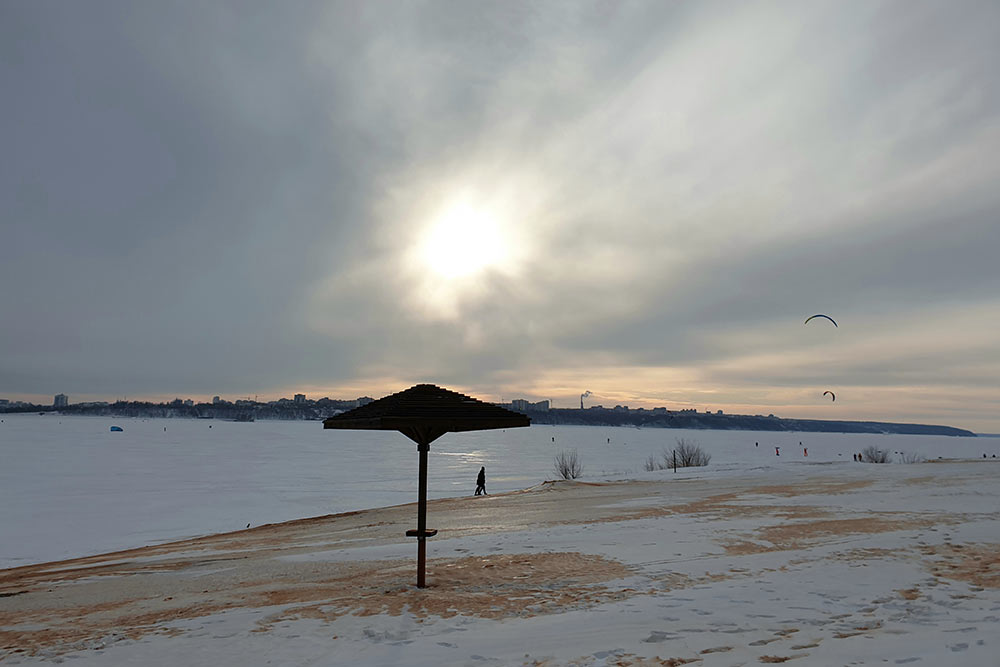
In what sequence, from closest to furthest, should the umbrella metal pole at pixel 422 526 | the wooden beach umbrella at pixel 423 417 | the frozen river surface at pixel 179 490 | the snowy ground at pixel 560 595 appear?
the snowy ground at pixel 560 595 < the wooden beach umbrella at pixel 423 417 < the umbrella metal pole at pixel 422 526 < the frozen river surface at pixel 179 490

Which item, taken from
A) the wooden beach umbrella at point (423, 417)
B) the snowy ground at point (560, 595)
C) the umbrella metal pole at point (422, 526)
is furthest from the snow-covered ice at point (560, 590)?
the wooden beach umbrella at point (423, 417)

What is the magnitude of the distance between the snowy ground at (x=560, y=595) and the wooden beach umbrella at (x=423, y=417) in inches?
72.4

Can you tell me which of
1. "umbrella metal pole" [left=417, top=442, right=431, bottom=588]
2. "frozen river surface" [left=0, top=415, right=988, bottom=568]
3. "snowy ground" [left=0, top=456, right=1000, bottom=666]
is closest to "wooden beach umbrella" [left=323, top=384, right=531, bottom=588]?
"umbrella metal pole" [left=417, top=442, right=431, bottom=588]

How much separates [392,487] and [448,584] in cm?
3141

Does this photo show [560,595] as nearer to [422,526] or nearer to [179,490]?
[422,526]

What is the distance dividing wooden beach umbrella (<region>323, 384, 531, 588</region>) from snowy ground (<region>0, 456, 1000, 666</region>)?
1.84m

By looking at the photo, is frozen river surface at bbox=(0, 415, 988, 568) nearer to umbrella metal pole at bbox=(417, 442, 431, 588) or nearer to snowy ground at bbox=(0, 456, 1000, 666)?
snowy ground at bbox=(0, 456, 1000, 666)

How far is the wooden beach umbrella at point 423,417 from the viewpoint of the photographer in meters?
10.5

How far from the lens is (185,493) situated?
3594 centimetres

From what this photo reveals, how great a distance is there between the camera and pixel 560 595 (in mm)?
9883

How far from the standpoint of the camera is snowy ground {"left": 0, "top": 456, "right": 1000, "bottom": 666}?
24.6ft

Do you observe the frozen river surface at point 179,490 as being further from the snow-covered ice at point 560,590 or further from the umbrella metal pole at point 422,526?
the umbrella metal pole at point 422,526

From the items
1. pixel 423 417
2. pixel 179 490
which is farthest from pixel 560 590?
pixel 179 490

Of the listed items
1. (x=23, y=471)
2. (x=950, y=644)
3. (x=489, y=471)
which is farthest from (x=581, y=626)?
(x=23, y=471)
